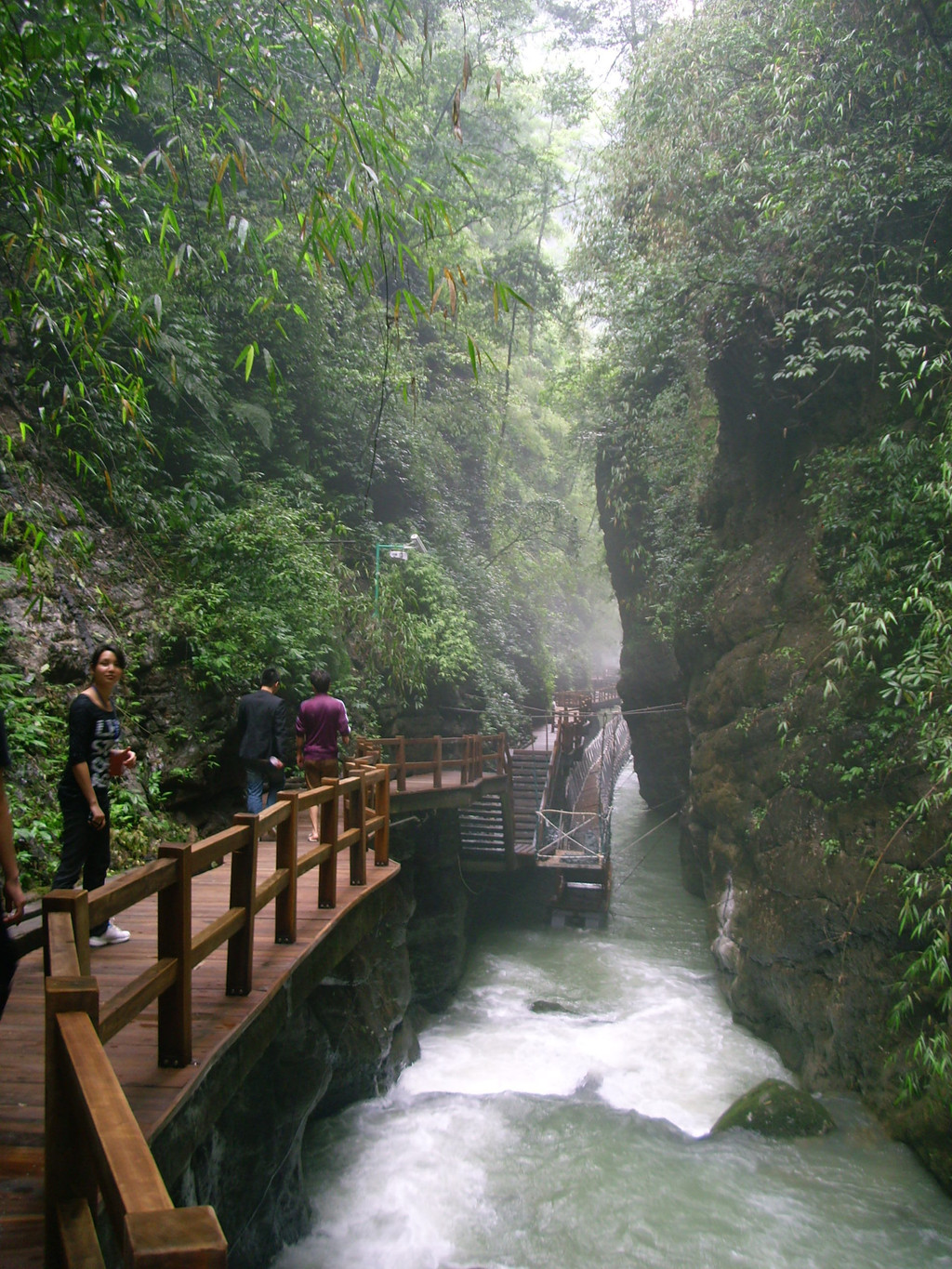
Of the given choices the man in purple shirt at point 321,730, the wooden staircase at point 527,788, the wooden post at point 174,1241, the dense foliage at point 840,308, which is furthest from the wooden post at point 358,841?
the wooden staircase at point 527,788

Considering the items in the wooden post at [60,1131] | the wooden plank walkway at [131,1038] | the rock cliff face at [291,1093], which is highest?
the wooden post at [60,1131]

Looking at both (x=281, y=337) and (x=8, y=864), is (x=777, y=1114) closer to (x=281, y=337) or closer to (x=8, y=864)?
(x=8, y=864)

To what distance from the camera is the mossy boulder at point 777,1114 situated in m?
8.02

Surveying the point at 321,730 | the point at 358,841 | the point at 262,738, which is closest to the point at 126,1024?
the point at 358,841

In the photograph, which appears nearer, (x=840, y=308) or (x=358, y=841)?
(x=358, y=841)

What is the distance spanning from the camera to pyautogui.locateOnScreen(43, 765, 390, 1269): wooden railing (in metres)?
1.26

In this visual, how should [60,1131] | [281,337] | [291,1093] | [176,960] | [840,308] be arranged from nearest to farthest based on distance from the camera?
1. [60,1131]
2. [176,960]
3. [291,1093]
4. [840,308]
5. [281,337]

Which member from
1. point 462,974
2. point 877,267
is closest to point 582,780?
point 462,974

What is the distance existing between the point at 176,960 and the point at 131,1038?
1.97 ft

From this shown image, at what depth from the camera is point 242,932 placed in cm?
393

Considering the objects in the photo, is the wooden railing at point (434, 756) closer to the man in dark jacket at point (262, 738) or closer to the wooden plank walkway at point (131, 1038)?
the man in dark jacket at point (262, 738)

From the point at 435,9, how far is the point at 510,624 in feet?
50.6

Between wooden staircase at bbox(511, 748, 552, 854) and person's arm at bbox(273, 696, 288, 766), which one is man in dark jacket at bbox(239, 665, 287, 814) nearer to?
person's arm at bbox(273, 696, 288, 766)

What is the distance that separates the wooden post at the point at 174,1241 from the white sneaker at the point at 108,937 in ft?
11.6
